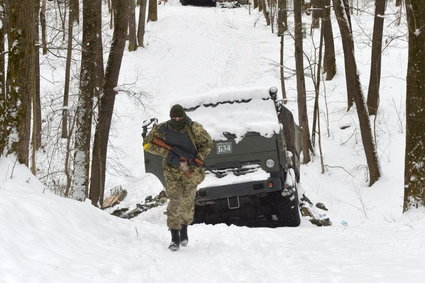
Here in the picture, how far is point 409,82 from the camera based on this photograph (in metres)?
8.02

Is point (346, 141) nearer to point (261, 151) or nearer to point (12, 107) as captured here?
point (261, 151)

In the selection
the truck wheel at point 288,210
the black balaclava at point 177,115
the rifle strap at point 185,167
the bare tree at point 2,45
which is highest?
the bare tree at point 2,45

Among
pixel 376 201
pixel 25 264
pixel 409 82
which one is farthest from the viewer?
pixel 376 201

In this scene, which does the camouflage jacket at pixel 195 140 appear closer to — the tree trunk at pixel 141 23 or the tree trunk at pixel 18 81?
the tree trunk at pixel 18 81

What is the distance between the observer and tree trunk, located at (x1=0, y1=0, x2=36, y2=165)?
6961 millimetres

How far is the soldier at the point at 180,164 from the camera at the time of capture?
21.6 ft

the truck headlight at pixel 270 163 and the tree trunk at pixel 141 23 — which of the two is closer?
the truck headlight at pixel 270 163

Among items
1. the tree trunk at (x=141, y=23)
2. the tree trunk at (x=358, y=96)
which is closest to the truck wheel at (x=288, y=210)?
the tree trunk at (x=358, y=96)

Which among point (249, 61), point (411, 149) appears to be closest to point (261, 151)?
point (411, 149)

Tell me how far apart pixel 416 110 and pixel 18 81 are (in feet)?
19.1

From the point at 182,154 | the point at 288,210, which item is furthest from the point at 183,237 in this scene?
the point at 288,210

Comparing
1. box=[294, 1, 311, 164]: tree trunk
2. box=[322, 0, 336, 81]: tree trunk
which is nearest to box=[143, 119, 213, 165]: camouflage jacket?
box=[294, 1, 311, 164]: tree trunk

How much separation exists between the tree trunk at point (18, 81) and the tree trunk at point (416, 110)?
5.57m

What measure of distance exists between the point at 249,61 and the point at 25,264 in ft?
88.8
